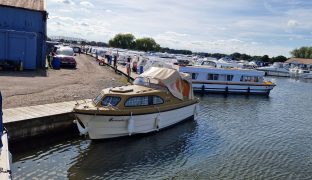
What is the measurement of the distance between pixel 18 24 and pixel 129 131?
19.0 meters

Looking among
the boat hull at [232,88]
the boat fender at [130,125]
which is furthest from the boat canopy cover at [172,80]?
the boat hull at [232,88]

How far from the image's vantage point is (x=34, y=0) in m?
33.6

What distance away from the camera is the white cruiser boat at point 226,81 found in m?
37.6

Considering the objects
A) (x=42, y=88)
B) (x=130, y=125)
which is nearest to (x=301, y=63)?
(x=42, y=88)

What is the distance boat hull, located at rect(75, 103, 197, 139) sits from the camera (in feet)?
52.2

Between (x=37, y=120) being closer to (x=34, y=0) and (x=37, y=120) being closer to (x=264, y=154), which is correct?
(x=264, y=154)

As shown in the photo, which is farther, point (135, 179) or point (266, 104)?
point (266, 104)

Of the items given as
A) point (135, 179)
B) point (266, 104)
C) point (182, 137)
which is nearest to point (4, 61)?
point (182, 137)

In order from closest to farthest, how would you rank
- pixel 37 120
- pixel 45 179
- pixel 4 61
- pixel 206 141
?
1. pixel 45 179
2. pixel 37 120
3. pixel 206 141
4. pixel 4 61

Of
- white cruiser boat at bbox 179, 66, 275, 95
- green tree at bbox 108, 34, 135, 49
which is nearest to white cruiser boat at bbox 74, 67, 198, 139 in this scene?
white cruiser boat at bbox 179, 66, 275, 95

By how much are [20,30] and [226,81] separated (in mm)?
22530

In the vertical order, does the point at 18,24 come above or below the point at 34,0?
below

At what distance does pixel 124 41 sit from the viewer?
141m

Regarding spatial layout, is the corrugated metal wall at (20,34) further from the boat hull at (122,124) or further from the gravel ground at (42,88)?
the boat hull at (122,124)
